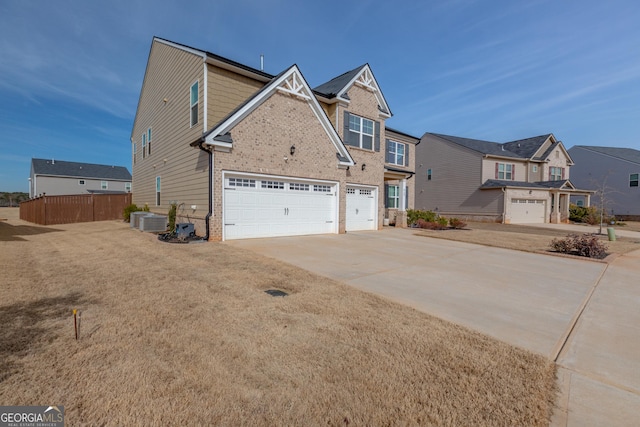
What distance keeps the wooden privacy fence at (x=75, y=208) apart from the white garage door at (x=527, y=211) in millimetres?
33149

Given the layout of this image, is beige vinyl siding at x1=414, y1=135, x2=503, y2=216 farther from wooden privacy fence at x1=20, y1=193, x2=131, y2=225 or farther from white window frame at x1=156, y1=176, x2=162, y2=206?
wooden privacy fence at x1=20, y1=193, x2=131, y2=225

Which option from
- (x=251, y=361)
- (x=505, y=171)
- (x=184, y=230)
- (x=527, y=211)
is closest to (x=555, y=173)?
(x=505, y=171)

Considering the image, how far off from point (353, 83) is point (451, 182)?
761 inches

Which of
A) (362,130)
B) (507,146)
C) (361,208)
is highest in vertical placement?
(507,146)

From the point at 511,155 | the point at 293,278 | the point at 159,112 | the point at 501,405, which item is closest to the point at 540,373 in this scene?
the point at 501,405

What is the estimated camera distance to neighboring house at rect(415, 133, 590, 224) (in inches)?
1070

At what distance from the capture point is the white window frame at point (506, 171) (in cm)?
2903

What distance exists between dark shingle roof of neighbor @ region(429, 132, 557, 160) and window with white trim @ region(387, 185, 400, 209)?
1382 cm

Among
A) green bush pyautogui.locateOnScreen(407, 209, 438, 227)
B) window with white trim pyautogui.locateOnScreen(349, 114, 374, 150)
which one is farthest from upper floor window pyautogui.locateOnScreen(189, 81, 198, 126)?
green bush pyautogui.locateOnScreen(407, 209, 438, 227)

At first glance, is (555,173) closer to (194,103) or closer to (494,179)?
(494,179)

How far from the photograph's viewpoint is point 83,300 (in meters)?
4.34

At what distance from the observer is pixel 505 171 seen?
96.3ft

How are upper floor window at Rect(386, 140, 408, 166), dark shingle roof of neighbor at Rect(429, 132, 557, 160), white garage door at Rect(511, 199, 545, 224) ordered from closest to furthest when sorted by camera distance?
upper floor window at Rect(386, 140, 408, 166) < white garage door at Rect(511, 199, 545, 224) < dark shingle roof of neighbor at Rect(429, 132, 557, 160)

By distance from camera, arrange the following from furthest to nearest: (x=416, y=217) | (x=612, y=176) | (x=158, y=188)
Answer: (x=612, y=176), (x=416, y=217), (x=158, y=188)
